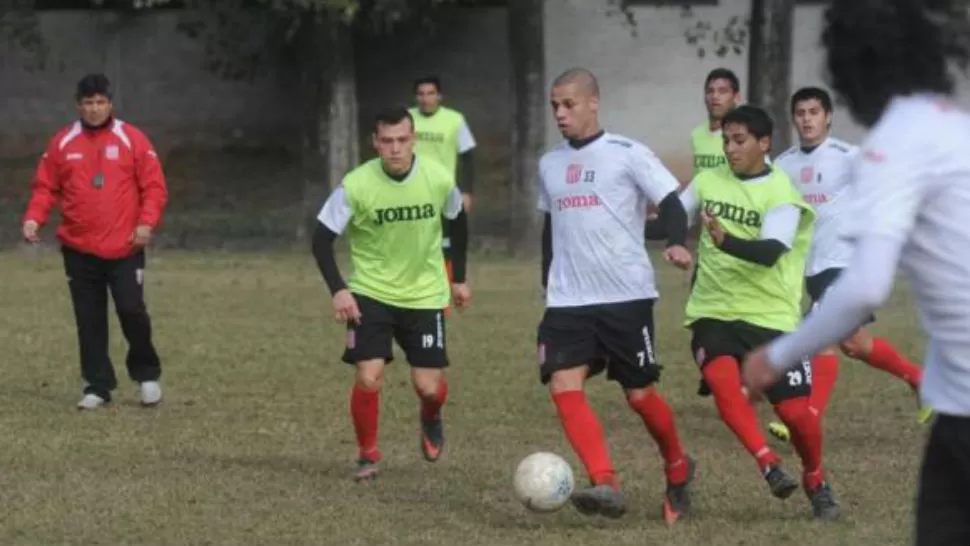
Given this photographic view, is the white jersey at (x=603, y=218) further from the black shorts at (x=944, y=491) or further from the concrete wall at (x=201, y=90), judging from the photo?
the concrete wall at (x=201, y=90)

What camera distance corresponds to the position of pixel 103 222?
12.2 m

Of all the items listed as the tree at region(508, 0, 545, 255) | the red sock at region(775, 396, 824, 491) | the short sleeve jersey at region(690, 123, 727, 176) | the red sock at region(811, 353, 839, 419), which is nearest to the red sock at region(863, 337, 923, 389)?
the red sock at region(811, 353, 839, 419)

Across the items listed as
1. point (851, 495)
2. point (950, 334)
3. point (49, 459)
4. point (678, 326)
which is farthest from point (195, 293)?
point (950, 334)

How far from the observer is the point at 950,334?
4621 mm

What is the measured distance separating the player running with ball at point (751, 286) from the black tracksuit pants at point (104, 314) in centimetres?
416

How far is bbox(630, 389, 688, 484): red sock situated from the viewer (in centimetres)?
888

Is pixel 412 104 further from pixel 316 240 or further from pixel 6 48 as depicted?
pixel 316 240

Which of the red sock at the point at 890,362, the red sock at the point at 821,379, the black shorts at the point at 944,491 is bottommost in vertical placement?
the red sock at the point at 890,362

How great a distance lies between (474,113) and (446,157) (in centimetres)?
1045

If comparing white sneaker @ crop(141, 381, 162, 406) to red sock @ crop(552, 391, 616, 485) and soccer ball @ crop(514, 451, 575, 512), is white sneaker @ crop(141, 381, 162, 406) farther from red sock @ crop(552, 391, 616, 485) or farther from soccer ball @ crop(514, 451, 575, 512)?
soccer ball @ crop(514, 451, 575, 512)

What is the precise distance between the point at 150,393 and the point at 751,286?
4525 mm

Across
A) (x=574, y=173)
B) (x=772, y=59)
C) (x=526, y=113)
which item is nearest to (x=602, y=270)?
(x=574, y=173)

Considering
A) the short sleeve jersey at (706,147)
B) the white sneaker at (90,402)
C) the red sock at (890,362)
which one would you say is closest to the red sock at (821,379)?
the red sock at (890,362)

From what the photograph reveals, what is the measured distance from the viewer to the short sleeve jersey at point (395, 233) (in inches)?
392
